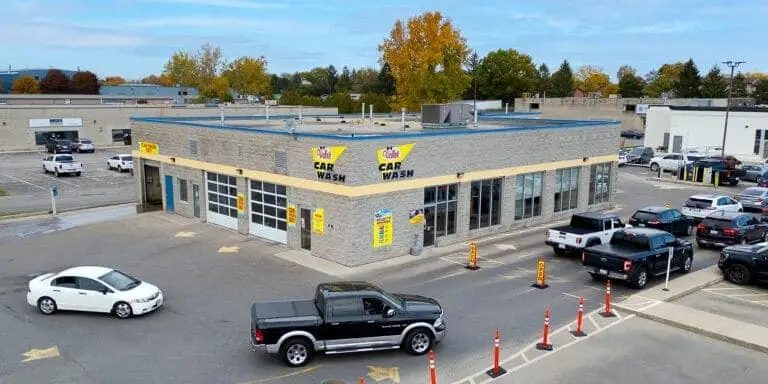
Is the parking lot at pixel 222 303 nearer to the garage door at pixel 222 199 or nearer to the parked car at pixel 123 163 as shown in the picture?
the garage door at pixel 222 199

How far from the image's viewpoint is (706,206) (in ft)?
103

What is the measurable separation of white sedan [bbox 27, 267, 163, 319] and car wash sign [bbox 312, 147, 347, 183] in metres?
8.01

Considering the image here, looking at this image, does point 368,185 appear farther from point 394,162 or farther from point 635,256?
point 635,256

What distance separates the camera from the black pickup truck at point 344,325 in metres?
14.1

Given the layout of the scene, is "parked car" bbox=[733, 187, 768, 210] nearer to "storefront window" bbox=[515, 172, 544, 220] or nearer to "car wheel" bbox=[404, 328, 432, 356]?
"storefront window" bbox=[515, 172, 544, 220]

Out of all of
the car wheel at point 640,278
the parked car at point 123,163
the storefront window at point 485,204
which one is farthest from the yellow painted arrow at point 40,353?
the parked car at point 123,163

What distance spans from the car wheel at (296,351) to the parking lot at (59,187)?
1039 inches

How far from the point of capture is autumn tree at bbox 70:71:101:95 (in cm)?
12669

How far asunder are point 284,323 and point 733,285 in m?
15.8

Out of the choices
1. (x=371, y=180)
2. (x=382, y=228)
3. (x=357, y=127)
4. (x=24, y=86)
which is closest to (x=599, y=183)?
(x=357, y=127)

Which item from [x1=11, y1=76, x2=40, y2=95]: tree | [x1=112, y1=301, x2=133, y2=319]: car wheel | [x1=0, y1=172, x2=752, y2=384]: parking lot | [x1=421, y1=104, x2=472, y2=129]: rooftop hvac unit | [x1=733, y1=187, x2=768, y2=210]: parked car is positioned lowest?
[x1=0, y1=172, x2=752, y2=384]: parking lot

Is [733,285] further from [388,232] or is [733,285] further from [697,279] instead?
[388,232]

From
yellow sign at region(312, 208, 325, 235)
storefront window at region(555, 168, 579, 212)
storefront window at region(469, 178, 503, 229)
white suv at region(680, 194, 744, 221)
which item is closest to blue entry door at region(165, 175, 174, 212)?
yellow sign at region(312, 208, 325, 235)

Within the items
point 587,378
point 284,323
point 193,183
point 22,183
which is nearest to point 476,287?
point 587,378
